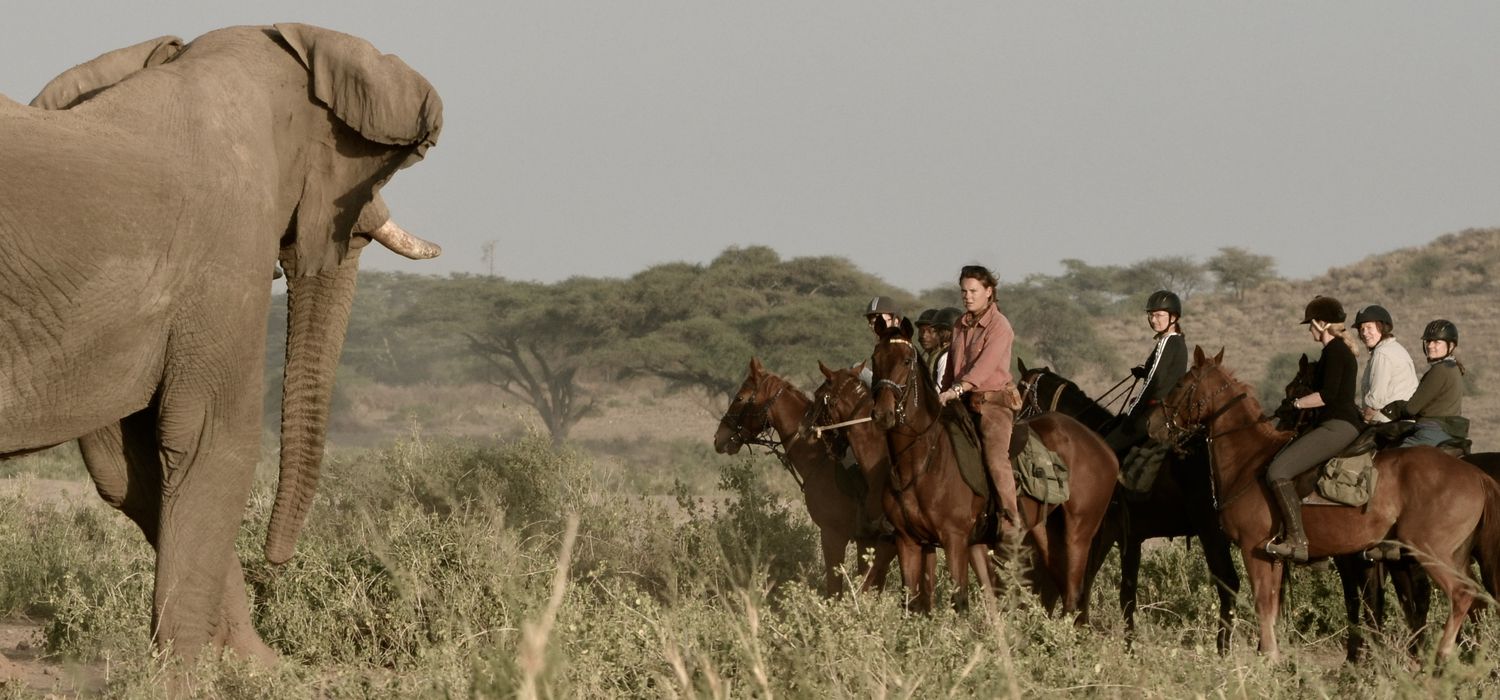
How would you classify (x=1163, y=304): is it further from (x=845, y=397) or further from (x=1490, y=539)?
(x=1490, y=539)

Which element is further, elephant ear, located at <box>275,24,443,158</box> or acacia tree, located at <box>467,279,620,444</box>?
acacia tree, located at <box>467,279,620,444</box>

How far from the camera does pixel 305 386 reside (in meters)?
7.77

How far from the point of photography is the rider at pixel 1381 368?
36.0 feet

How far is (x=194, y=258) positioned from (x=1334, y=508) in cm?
635

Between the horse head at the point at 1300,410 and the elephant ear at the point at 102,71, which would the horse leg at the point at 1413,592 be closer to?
the horse head at the point at 1300,410

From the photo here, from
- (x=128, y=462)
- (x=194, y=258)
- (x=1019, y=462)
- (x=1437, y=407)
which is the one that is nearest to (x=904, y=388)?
(x=1019, y=462)

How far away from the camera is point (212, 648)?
6992 millimetres

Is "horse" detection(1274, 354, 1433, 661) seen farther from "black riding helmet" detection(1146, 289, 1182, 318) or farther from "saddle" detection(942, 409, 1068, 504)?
"saddle" detection(942, 409, 1068, 504)

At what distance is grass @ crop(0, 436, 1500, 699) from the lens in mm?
5895

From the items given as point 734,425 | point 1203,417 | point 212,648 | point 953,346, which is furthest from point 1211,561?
point 212,648

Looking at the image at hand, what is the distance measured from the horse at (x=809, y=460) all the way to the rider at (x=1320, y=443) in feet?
8.20

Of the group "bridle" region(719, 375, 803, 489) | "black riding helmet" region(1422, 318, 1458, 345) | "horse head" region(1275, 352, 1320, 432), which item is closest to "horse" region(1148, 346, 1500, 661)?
"horse head" region(1275, 352, 1320, 432)

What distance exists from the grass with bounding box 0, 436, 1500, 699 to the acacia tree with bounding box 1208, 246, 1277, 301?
1767 inches

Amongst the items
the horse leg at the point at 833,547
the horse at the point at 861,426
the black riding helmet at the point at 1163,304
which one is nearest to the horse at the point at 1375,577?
the black riding helmet at the point at 1163,304
